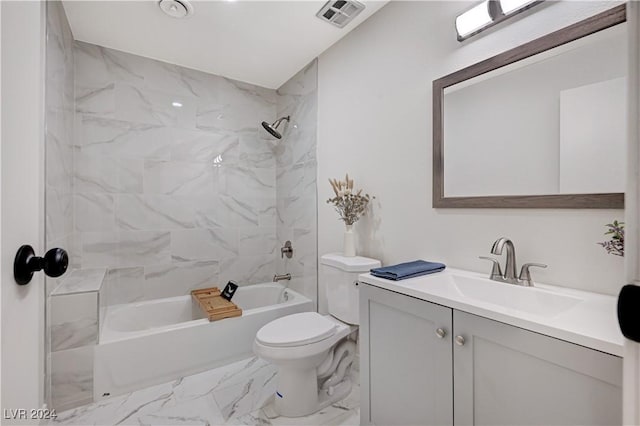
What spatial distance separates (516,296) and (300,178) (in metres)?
2.02

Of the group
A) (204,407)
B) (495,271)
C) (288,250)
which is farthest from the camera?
(288,250)

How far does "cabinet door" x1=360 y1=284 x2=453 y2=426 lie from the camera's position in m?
1.09

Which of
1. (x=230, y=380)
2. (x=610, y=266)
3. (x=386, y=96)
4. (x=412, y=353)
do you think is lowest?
(x=230, y=380)

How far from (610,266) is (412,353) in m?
0.78

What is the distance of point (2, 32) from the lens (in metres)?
0.51

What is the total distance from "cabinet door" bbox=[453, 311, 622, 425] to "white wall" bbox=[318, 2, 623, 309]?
0.48 meters

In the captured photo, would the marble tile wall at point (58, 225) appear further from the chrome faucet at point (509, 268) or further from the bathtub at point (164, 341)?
the chrome faucet at point (509, 268)

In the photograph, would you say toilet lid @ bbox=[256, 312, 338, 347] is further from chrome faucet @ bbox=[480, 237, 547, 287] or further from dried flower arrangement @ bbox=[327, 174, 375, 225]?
chrome faucet @ bbox=[480, 237, 547, 287]

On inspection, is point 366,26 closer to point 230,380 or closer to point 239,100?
point 239,100

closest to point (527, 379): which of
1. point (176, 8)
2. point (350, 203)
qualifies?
point (350, 203)

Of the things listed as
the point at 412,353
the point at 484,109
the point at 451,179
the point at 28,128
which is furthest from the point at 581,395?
the point at 28,128

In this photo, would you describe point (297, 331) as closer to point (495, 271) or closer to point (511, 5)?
point (495, 271)

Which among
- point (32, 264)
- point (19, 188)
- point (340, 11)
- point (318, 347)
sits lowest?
point (318, 347)

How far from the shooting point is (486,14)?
1.38 m
